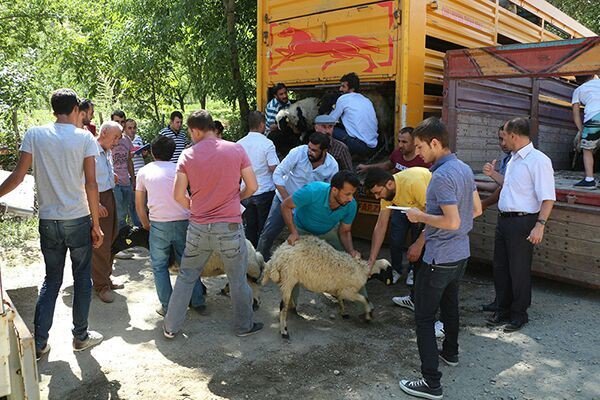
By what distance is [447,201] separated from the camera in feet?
10.0

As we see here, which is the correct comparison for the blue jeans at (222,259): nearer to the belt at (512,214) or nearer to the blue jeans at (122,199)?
the belt at (512,214)

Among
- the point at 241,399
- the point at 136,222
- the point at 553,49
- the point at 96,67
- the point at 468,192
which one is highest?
the point at 96,67

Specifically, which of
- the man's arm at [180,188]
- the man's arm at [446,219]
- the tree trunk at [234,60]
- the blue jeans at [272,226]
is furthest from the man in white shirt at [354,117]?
the tree trunk at [234,60]

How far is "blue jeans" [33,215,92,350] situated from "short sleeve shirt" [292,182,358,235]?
1.73m

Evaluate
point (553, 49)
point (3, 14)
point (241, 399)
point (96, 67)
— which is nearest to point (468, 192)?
point (241, 399)

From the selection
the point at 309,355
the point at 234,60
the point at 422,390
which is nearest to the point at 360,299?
the point at 309,355

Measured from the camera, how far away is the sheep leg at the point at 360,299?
13.8 ft

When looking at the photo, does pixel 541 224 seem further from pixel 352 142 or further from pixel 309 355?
pixel 352 142

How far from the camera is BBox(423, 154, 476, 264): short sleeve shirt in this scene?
121 inches

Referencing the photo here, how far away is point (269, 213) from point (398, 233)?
1.39 m

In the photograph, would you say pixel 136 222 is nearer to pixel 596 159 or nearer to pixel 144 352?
pixel 144 352

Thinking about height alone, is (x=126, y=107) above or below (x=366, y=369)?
above

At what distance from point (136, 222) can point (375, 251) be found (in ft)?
13.0

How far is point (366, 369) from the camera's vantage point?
3.60 m
